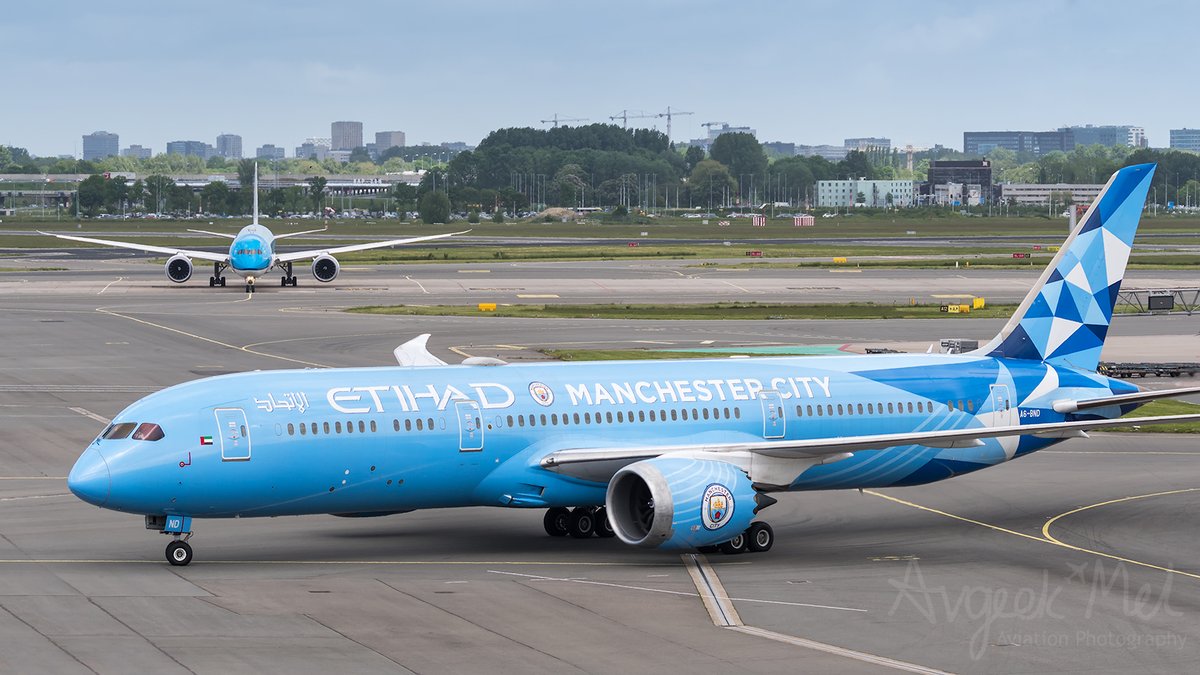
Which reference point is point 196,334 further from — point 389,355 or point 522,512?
point 522,512

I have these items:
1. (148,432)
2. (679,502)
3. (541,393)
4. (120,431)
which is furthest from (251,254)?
(679,502)

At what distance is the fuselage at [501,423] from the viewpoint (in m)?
31.8

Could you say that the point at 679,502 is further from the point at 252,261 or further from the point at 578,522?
the point at 252,261

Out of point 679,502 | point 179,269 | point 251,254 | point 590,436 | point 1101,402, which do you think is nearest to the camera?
point 679,502

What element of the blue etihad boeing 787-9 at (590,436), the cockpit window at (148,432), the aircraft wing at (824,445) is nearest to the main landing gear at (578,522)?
the blue etihad boeing 787-9 at (590,436)

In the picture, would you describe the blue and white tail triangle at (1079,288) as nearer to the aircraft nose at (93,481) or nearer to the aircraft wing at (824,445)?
the aircraft wing at (824,445)

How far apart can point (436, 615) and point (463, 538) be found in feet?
26.4

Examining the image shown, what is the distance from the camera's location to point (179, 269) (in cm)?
12019

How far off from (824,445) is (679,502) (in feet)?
12.8

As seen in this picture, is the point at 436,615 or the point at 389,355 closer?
the point at 436,615

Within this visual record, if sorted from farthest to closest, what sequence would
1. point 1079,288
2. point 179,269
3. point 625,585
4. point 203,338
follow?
point 179,269 → point 203,338 → point 1079,288 → point 625,585

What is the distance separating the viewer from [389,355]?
7200cm

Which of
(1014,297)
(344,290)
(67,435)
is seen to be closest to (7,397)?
(67,435)

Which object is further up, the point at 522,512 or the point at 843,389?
the point at 843,389
